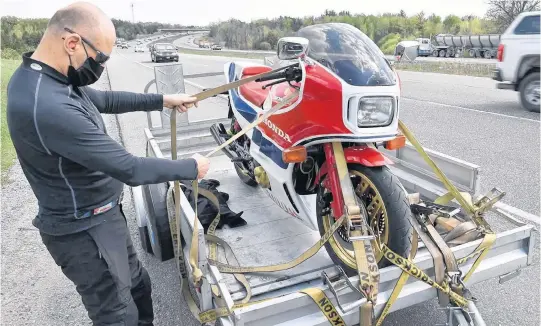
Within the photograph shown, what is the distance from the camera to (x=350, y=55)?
2.88 m

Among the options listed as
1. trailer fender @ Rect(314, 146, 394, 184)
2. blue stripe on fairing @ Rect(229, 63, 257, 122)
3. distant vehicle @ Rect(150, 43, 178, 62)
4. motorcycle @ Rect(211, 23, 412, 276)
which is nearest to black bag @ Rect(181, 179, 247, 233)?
motorcycle @ Rect(211, 23, 412, 276)

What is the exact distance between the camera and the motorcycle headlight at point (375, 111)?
2.78m

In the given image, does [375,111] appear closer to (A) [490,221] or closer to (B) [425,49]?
(A) [490,221]

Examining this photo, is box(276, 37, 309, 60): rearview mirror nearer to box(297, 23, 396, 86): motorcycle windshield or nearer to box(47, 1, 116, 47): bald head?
box(297, 23, 396, 86): motorcycle windshield

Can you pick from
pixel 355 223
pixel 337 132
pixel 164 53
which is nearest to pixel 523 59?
pixel 337 132

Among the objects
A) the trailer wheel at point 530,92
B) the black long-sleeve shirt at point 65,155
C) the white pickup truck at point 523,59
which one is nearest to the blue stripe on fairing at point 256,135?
the black long-sleeve shirt at point 65,155

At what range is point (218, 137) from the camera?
5.05 metres

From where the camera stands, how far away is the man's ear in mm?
2197

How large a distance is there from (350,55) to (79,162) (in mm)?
1682

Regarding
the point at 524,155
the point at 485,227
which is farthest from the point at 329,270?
the point at 524,155

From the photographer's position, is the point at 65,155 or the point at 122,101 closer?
the point at 65,155

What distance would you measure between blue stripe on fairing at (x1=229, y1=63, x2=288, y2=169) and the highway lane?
4.26 ft

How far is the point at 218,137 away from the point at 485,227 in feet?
9.58

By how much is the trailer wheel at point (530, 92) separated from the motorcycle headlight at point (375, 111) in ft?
28.4
